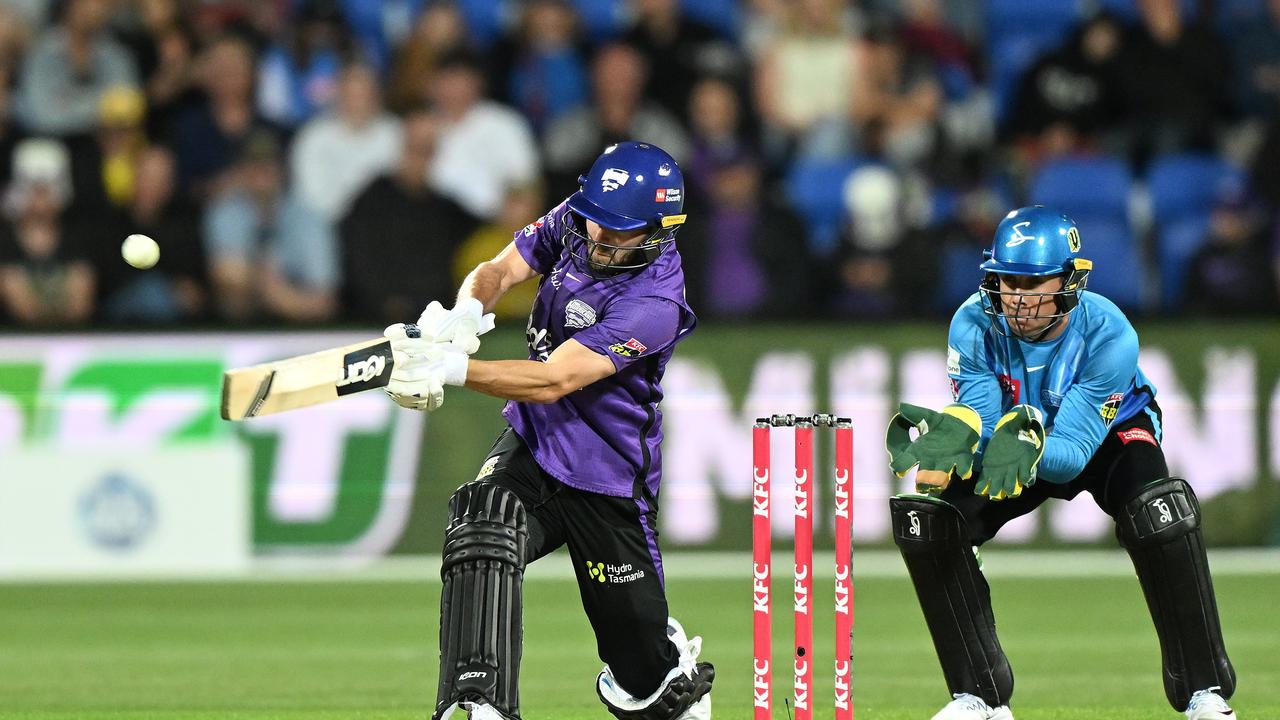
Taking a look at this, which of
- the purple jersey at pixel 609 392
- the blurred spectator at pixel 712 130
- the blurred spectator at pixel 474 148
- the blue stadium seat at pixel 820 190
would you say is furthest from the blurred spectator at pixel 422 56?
the purple jersey at pixel 609 392

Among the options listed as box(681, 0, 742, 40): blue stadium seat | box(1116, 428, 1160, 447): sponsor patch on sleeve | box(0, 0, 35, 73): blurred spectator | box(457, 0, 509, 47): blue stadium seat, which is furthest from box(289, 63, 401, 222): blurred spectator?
box(1116, 428, 1160, 447): sponsor patch on sleeve

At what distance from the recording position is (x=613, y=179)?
259 inches

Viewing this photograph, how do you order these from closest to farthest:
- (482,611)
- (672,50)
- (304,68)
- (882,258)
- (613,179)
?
(482,611)
(613,179)
(882,258)
(672,50)
(304,68)

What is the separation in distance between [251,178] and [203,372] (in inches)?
63.8

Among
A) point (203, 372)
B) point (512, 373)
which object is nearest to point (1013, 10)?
point (203, 372)

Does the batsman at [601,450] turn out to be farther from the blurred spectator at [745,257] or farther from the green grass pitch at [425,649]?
the blurred spectator at [745,257]

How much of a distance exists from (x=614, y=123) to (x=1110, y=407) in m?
7.28

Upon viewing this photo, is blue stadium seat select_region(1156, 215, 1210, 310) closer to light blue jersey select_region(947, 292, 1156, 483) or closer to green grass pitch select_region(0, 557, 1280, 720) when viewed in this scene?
green grass pitch select_region(0, 557, 1280, 720)

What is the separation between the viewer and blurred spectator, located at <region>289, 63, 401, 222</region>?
526 inches

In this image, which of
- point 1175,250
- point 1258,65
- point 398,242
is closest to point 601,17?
point 398,242

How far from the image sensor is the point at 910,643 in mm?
9664

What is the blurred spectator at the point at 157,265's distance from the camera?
1255 centimetres

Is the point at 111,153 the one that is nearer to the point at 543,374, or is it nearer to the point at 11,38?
the point at 11,38

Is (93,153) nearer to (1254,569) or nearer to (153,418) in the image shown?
(153,418)
